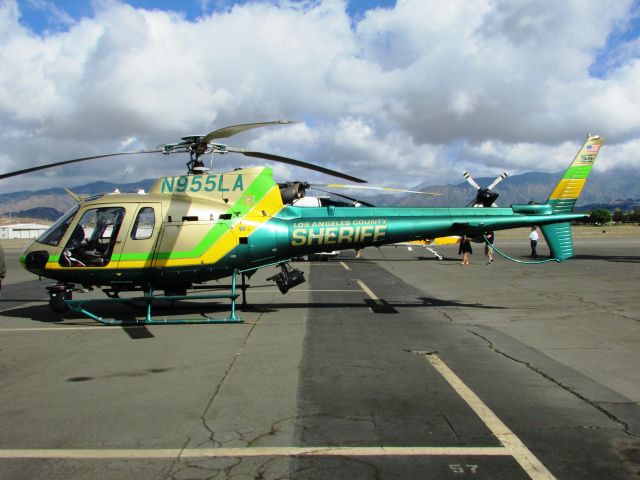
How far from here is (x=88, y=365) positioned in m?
7.18

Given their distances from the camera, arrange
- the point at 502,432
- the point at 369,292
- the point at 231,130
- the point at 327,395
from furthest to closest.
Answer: the point at 369,292 → the point at 231,130 → the point at 327,395 → the point at 502,432

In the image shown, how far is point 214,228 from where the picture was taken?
10.9 m

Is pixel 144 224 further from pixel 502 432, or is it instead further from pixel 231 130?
pixel 502 432

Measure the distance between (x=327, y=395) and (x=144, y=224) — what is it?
6.63 m

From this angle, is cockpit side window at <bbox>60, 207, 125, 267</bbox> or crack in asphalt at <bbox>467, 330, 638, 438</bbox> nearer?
crack in asphalt at <bbox>467, 330, 638, 438</bbox>

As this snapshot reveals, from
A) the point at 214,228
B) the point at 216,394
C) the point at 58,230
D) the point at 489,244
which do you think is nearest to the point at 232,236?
the point at 214,228

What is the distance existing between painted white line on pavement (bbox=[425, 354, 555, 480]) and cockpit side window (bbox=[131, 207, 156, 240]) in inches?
270

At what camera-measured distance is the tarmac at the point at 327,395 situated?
13.4ft

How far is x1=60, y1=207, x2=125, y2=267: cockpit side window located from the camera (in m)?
10.6

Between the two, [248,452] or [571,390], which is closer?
[248,452]

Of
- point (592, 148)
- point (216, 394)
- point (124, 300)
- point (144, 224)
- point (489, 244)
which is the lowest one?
point (216, 394)

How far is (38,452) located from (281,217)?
25.3 ft

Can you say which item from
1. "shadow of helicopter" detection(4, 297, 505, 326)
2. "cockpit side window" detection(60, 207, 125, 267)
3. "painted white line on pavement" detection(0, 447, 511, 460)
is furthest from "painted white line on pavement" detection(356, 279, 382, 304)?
"painted white line on pavement" detection(0, 447, 511, 460)

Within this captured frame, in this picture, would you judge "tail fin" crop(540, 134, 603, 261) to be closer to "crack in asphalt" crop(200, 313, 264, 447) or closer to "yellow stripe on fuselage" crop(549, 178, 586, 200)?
"yellow stripe on fuselage" crop(549, 178, 586, 200)
